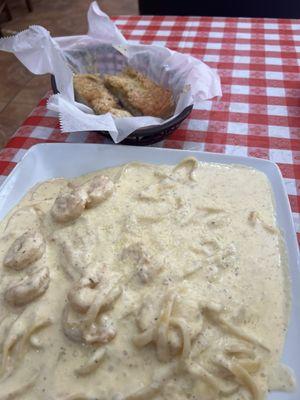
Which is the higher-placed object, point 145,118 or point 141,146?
point 145,118

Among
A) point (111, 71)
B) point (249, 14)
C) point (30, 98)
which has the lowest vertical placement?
point (30, 98)

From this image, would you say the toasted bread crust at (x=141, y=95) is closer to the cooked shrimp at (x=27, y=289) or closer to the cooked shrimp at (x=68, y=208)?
the cooked shrimp at (x=68, y=208)

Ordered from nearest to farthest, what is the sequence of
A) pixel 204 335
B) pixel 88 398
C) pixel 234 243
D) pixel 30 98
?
pixel 88 398 < pixel 204 335 < pixel 234 243 < pixel 30 98

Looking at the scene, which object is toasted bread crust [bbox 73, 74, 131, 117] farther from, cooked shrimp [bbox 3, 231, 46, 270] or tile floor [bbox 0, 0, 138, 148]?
tile floor [bbox 0, 0, 138, 148]

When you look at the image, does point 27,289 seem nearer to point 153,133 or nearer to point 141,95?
point 153,133

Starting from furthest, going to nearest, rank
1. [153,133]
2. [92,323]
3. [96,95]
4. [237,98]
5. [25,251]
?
[237,98] → [96,95] → [153,133] → [25,251] → [92,323]

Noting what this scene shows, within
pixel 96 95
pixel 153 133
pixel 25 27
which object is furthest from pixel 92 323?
pixel 25 27

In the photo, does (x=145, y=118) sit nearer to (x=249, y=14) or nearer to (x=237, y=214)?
(x=237, y=214)

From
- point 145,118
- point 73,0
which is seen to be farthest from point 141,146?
point 73,0
